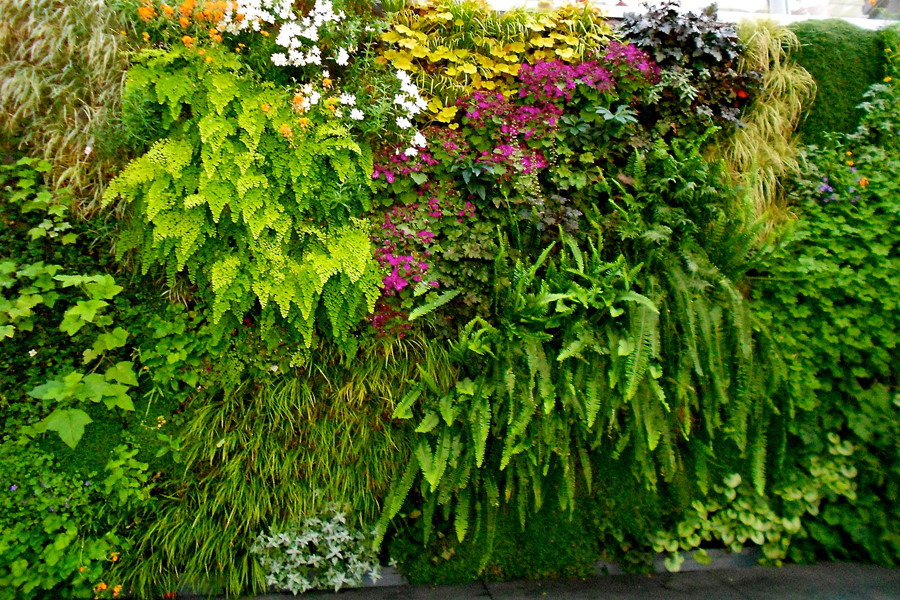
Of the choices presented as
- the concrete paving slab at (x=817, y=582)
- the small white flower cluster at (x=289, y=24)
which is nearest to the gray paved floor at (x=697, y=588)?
the concrete paving slab at (x=817, y=582)

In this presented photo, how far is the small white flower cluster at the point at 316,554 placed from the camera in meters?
3.08

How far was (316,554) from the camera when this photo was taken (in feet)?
10.3

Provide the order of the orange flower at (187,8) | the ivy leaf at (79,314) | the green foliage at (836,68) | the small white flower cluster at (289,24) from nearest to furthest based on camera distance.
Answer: the ivy leaf at (79,314) < the orange flower at (187,8) < the small white flower cluster at (289,24) < the green foliage at (836,68)

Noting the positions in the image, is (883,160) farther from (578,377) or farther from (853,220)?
(578,377)

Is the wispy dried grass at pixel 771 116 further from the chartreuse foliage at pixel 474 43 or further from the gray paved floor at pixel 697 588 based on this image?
the gray paved floor at pixel 697 588

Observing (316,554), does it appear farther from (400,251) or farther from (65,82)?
(65,82)

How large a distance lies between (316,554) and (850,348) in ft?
12.3

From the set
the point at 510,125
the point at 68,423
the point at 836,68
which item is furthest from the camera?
the point at 836,68

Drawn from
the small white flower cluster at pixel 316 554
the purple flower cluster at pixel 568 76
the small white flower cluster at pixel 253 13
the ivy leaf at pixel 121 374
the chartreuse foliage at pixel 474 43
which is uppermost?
the small white flower cluster at pixel 253 13

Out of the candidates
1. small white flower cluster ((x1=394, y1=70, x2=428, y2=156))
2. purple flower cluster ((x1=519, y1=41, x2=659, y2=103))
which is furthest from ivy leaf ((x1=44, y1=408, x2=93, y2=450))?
purple flower cluster ((x1=519, y1=41, x2=659, y2=103))

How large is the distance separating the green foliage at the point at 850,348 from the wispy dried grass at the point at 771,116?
1.63 ft

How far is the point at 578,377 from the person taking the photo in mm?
3145

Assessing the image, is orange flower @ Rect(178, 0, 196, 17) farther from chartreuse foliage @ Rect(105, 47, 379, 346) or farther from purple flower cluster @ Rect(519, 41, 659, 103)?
purple flower cluster @ Rect(519, 41, 659, 103)

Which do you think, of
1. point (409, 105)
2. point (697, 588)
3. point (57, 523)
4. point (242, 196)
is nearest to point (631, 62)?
point (409, 105)
